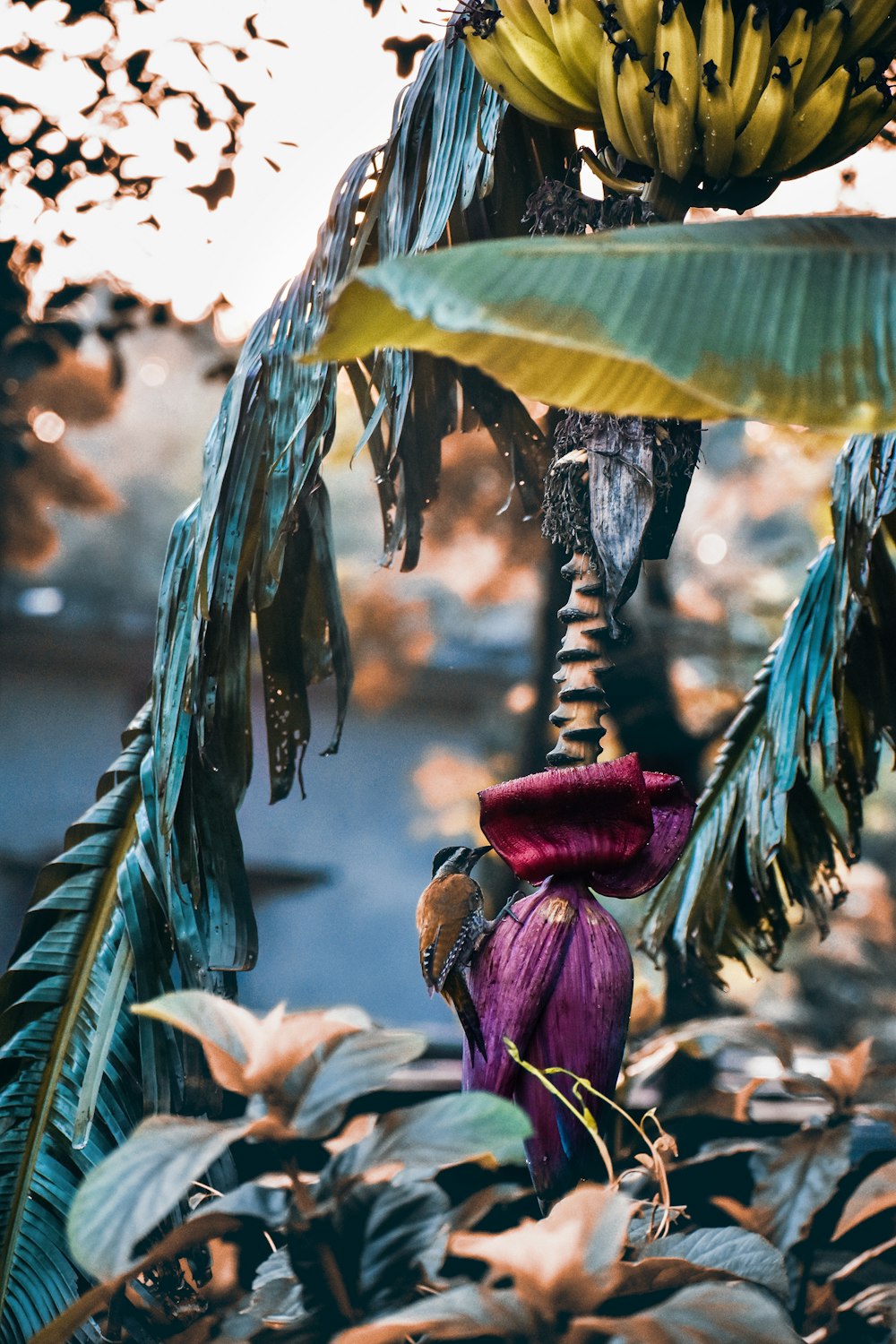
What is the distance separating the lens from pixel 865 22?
550mm

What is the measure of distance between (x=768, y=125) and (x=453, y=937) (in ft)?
1.35

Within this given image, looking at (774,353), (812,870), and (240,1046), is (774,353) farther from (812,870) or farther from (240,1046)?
(812,870)

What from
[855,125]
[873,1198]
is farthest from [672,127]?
[873,1198]

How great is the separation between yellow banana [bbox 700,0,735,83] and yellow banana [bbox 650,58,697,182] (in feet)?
0.08

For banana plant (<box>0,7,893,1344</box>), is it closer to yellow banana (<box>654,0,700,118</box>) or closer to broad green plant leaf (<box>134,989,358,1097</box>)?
yellow banana (<box>654,0,700,118</box>)

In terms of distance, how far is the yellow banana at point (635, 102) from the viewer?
1.73ft

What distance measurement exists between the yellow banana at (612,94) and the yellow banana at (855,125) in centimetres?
10

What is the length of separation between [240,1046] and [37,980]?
327 millimetres

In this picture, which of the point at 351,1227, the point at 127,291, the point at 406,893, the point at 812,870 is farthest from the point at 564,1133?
the point at 406,893

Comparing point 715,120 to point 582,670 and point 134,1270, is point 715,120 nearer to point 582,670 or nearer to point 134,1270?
point 582,670

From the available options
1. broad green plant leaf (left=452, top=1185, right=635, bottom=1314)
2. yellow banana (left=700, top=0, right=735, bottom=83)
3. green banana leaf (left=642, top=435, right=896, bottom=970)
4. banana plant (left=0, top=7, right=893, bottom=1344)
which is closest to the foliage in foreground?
broad green plant leaf (left=452, top=1185, right=635, bottom=1314)

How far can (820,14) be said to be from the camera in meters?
0.55

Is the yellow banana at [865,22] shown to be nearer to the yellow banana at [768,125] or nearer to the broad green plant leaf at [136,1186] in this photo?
the yellow banana at [768,125]

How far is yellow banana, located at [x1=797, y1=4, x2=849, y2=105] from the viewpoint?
0.55m
